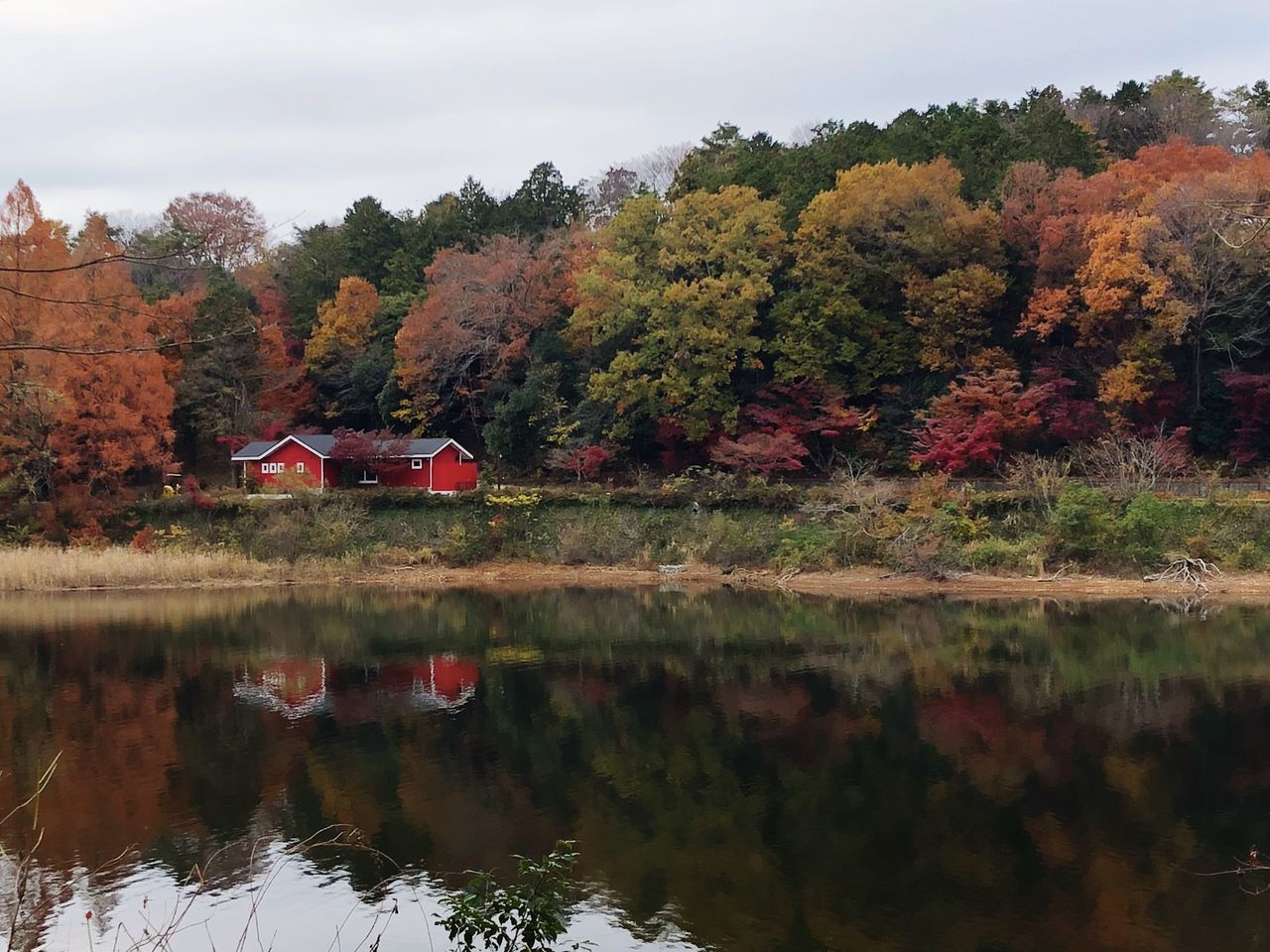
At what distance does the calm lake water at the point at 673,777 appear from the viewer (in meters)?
9.27

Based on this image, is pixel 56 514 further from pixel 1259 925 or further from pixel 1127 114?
pixel 1127 114

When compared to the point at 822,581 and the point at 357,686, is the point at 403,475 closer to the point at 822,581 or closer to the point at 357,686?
the point at 822,581

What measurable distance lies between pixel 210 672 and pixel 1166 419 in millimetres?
27473

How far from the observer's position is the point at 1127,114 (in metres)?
46.7

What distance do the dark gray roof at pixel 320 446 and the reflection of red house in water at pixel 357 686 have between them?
19030 millimetres

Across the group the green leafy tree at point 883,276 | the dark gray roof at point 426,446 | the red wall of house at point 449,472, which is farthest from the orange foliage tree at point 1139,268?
the dark gray roof at point 426,446

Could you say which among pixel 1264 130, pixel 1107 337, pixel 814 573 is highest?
pixel 1264 130

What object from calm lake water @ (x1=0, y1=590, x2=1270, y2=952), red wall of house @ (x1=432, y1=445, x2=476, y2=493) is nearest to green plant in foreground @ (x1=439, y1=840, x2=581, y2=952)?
calm lake water @ (x1=0, y1=590, x2=1270, y2=952)

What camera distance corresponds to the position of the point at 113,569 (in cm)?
3064

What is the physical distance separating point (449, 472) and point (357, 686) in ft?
71.5

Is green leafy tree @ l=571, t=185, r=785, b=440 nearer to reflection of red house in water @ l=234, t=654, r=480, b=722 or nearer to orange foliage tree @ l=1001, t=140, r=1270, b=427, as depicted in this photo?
orange foliage tree @ l=1001, t=140, r=1270, b=427

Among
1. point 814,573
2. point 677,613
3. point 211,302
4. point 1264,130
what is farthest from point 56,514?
point 1264,130

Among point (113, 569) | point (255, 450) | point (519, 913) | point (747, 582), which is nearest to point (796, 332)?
point (747, 582)

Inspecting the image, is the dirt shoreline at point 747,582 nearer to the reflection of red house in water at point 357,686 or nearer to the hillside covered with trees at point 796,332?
the hillside covered with trees at point 796,332
